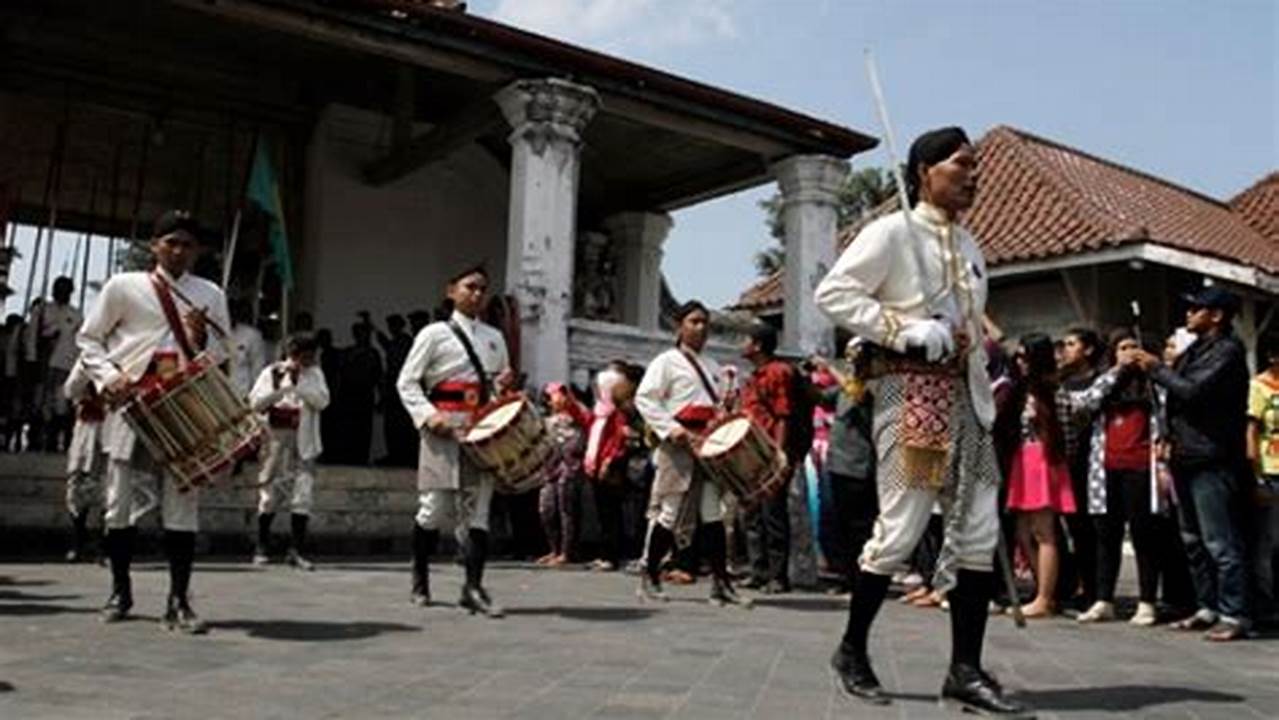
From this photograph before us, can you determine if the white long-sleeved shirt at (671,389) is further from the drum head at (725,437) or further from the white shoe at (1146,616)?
the white shoe at (1146,616)

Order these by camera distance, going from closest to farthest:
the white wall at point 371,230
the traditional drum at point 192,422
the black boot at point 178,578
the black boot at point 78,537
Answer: the traditional drum at point 192,422, the black boot at point 178,578, the black boot at point 78,537, the white wall at point 371,230

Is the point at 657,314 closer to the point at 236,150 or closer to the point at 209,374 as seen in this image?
the point at 236,150

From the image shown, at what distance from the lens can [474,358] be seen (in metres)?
6.77

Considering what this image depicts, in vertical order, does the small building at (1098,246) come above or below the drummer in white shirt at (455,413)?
above

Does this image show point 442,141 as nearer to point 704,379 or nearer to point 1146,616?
point 704,379

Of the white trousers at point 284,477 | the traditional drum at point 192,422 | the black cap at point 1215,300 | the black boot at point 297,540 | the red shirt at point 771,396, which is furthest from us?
the white trousers at point 284,477

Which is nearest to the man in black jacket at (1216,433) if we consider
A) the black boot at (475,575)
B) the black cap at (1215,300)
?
the black cap at (1215,300)

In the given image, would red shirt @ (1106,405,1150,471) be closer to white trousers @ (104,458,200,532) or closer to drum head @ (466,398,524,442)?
drum head @ (466,398,524,442)

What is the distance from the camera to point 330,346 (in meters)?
13.1

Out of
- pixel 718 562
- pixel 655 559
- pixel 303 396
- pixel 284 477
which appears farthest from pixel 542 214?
pixel 718 562

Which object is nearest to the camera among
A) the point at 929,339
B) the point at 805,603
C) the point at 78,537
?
the point at 929,339

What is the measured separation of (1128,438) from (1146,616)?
1.07 m

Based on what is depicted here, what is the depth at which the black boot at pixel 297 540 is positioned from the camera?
30.4 ft

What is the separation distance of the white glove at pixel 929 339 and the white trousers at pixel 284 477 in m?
6.49
